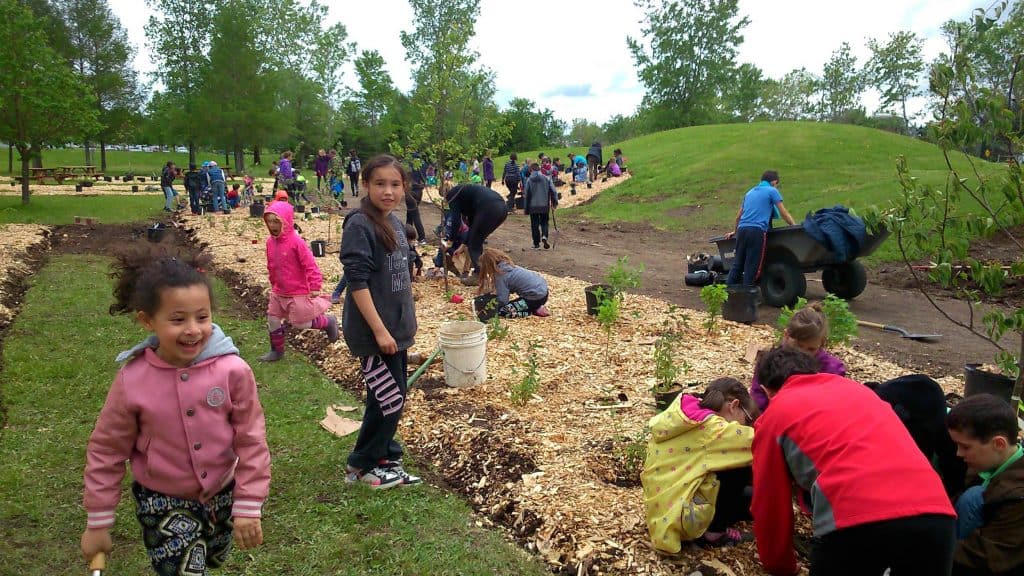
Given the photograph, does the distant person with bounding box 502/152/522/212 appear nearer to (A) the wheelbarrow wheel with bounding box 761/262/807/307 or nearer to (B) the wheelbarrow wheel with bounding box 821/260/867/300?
(B) the wheelbarrow wheel with bounding box 821/260/867/300

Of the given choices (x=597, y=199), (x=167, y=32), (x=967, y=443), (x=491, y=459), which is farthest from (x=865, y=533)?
(x=167, y=32)

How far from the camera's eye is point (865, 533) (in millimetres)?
2293

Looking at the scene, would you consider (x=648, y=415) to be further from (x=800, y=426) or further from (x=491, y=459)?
(x=800, y=426)

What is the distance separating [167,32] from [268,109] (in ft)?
32.5

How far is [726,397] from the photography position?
3.36m

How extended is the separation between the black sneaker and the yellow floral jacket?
57.7 inches

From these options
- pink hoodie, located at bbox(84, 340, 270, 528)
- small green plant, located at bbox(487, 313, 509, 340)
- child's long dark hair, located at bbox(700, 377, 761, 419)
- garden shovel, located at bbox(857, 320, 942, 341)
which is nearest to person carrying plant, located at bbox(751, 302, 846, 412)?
child's long dark hair, located at bbox(700, 377, 761, 419)

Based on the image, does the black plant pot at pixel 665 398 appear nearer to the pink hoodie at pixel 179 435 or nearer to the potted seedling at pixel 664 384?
the potted seedling at pixel 664 384

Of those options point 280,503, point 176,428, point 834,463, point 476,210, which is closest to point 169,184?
point 476,210

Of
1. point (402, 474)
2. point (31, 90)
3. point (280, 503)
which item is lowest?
point (280, 503)

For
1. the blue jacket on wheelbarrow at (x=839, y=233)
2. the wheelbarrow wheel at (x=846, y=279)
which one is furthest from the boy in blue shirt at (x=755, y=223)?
the wheelbarrow wheel at (x=846, y=279)

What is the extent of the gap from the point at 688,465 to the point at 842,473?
0.87 metres

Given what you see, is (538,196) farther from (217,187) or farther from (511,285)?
(217,187)

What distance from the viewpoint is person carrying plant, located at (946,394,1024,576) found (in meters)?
2.58
